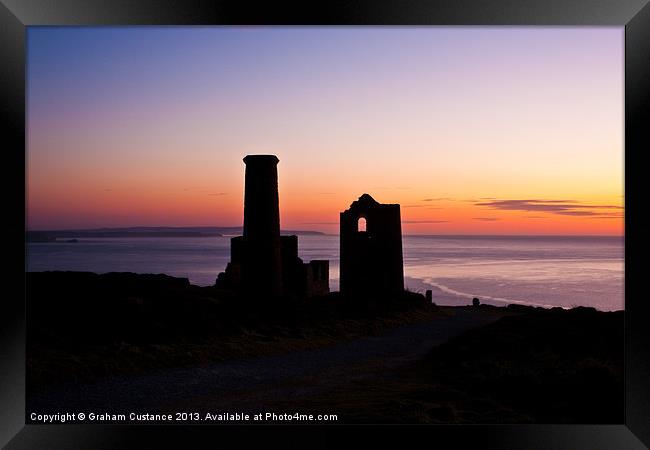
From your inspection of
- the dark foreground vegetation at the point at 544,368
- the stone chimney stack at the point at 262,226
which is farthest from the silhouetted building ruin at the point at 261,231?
the dark foreground vegetation at the point at 544,368

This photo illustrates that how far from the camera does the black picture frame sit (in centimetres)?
720

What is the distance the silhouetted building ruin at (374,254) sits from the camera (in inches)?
1071

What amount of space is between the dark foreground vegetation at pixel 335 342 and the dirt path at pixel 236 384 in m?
0.31

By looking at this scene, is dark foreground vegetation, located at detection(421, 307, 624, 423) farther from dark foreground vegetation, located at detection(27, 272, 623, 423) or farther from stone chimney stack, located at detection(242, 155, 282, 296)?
stone chimney stack, located at detection(242, 155, 282, 296)

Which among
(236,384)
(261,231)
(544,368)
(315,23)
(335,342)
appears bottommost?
(335,342)

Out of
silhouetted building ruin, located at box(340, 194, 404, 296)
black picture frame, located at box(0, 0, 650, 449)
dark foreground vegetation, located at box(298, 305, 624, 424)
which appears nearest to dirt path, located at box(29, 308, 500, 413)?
dark foreground vegetation, located at box(298, 305, 624, 424)

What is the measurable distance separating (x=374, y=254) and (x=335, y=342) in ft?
35.2

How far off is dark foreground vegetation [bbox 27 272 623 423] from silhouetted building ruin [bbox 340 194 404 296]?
524 cm

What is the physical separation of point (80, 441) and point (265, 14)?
548cm

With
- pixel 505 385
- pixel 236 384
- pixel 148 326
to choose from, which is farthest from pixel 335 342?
pixel 505 385

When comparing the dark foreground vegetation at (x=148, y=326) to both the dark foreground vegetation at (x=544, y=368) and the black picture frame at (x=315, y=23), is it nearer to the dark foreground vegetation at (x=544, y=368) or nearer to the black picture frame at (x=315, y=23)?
the black picture frame at (x=315, y=23)

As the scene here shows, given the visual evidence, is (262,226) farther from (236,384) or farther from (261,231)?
(236,384)

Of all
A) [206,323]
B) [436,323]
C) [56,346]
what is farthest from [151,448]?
[436,323]

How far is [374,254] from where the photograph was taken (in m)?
27.4
